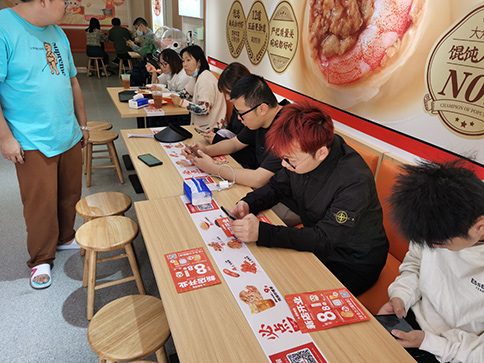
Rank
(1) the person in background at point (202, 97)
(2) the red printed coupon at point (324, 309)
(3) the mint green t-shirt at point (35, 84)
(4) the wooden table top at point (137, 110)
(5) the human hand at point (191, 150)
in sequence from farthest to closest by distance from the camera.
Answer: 1. (1) the person in background at point (202, 97)
2. (4) the wooden table top at point (137, 110)
3. (5) the human hand at point (191, 150)
4. (3) the mint green t-shirt at point (35, 84)
5. (2) the red printed coupon at point (324, 309)

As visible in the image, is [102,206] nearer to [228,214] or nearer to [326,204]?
[228,214]

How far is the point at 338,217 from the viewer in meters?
1.40

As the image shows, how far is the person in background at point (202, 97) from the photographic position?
3.35 meters

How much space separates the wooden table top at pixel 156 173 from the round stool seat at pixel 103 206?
0.29 meters

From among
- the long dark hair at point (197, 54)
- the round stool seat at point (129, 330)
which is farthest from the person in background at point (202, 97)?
the round stool seat at point (129, 330)

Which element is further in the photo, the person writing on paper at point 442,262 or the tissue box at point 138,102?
the tissue box at point 138,102

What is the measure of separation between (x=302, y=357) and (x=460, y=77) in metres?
1.56

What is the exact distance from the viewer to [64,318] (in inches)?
78.7

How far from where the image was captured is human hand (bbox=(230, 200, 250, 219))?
1.63m

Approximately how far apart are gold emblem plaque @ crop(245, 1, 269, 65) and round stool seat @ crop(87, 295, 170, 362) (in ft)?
9.61

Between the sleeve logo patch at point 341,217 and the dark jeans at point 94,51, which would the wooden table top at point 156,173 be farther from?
the dark jeans at point 94,51

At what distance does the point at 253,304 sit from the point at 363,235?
662 millimetres

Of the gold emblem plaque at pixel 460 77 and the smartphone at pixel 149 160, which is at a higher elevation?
the gold emblem plaque at pixel 460 77

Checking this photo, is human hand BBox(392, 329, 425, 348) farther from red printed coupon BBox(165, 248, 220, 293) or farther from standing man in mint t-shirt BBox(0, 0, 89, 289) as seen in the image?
standing man in mint t-shirt BBox(0, 0, 89, 289)
